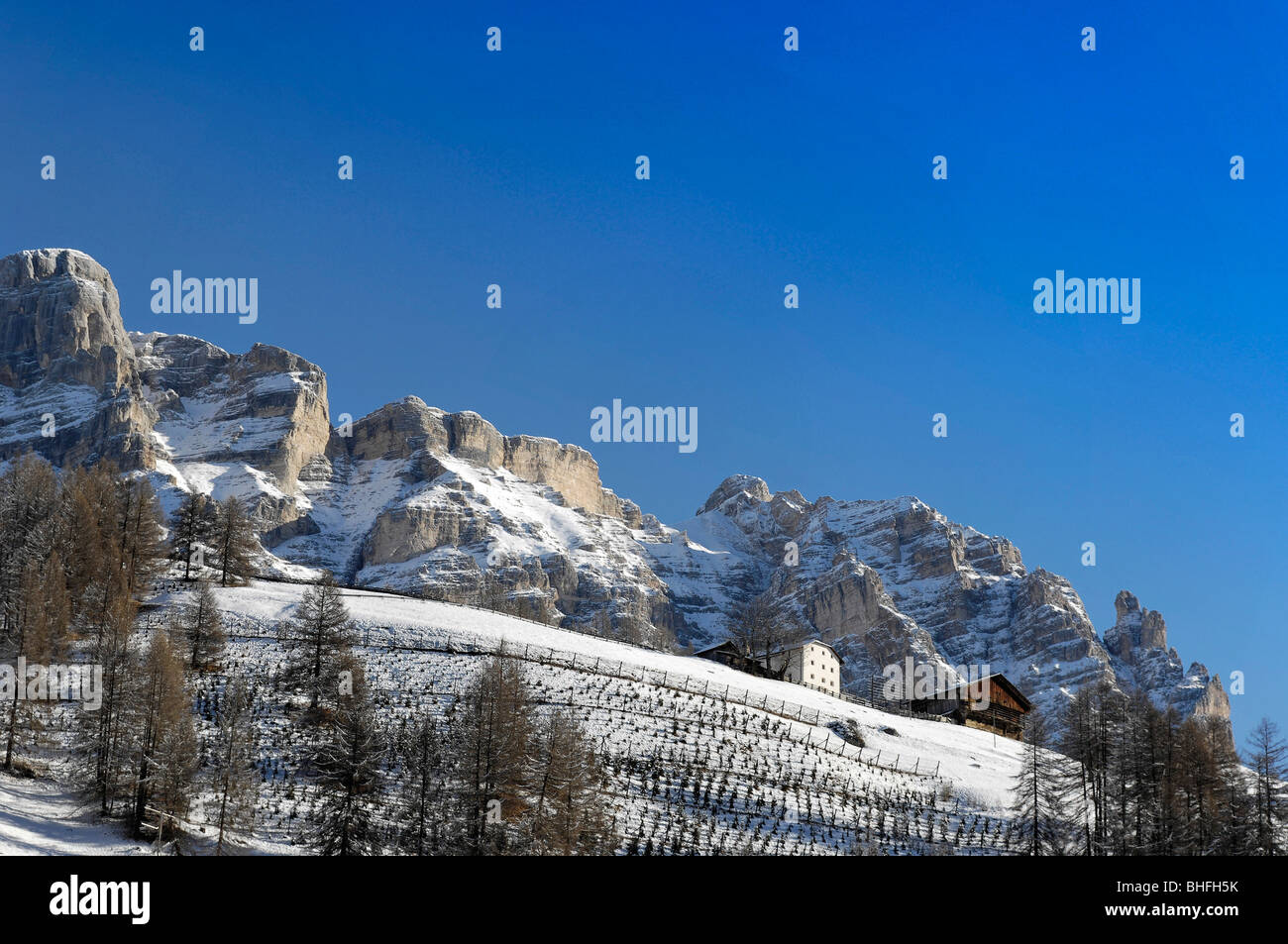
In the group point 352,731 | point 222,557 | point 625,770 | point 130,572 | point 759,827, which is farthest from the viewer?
point 222,557

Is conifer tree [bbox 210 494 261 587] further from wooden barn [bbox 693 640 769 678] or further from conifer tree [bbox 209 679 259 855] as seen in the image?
conifer tree [bbox 209 679 259 855]

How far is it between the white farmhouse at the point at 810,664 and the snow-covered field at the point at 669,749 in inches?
850

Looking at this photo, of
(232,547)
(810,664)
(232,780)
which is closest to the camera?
(232,780)

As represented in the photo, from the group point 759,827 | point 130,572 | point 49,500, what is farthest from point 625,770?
point 49,500

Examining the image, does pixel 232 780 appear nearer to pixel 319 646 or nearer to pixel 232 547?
pixel 319 646

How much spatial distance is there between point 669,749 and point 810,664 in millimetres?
56261

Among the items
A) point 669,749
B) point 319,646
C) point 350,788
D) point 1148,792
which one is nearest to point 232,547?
point 319,646

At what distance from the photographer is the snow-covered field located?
1895 inches

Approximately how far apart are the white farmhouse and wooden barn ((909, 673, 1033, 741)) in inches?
529

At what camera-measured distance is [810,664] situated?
376 ft

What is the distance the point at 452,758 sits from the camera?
4831 centimetres

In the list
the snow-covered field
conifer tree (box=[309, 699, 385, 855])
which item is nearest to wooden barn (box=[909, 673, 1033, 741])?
the snow-covered field
